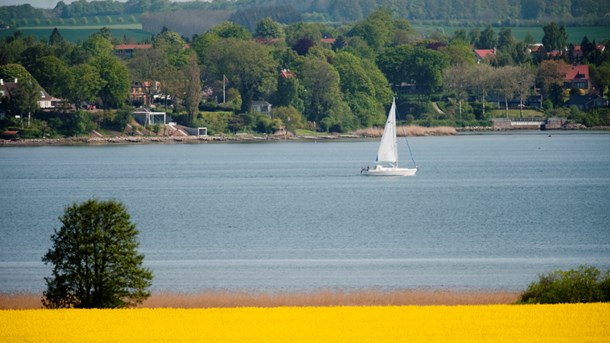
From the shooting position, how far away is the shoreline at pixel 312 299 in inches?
1109

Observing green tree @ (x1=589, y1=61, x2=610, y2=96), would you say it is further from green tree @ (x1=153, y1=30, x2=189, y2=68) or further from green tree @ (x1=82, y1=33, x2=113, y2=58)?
green tree @ (x1=82, y1=33, x2=113, y2=58)

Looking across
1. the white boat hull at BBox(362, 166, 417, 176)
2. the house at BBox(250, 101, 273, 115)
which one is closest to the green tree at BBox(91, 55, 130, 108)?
the house at BBox(250, 101, 273, 115)

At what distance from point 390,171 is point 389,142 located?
395cm

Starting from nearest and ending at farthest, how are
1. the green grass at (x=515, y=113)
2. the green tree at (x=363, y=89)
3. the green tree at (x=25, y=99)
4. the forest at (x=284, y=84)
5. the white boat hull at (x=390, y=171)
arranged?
the white boat hull at (x=390, y=171) → the green tree at (x=25, y=99) → the forest at (x=284, y=84) → the green tree at (x=363, y=89) → the green grass at (x=515, y=113)

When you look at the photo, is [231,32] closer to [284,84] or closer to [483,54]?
[284,84]

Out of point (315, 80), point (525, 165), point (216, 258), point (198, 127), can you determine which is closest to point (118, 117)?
point (198, 127)

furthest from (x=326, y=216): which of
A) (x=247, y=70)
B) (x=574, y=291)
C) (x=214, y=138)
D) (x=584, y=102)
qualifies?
(x=584, y=102)

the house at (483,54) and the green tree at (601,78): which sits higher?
the house at (483,54)

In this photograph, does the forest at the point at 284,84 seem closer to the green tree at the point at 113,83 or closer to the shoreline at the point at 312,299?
the green tree at the point at 113,83

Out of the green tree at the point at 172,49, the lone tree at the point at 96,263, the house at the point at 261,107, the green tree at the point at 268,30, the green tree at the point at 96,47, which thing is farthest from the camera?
the green tree at the point at 268,30

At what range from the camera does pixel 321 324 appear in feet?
70.7

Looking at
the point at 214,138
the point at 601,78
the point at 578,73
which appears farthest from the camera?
the point at 578,73

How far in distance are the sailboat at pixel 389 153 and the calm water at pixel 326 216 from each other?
0.86m

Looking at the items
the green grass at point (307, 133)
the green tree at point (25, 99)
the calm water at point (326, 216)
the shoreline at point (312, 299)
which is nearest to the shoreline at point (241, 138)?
the green grass at point (307, 133)
